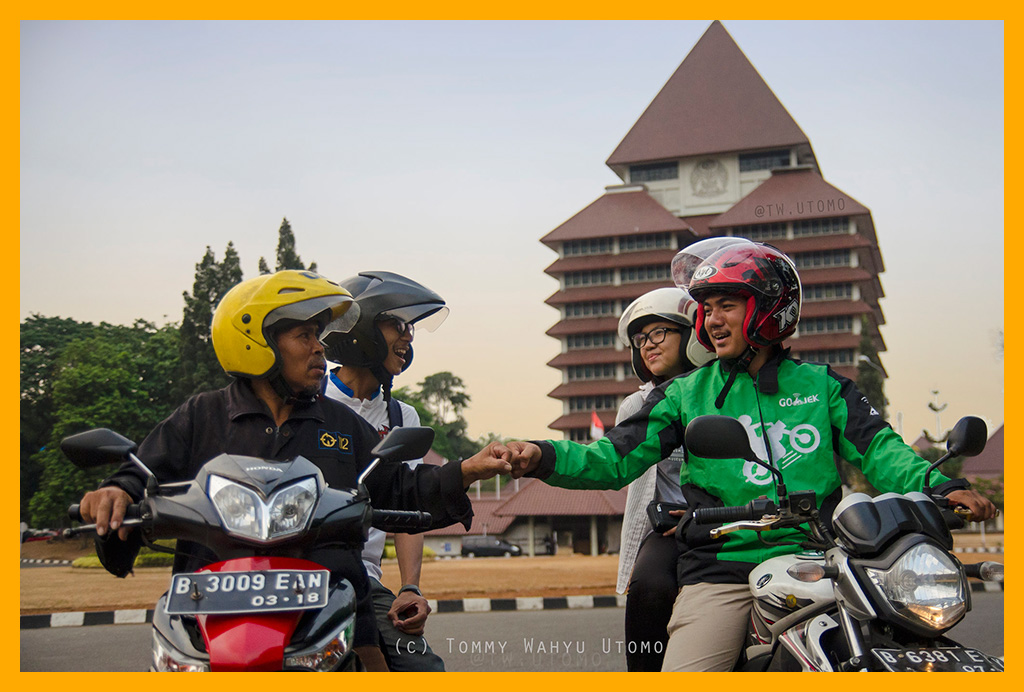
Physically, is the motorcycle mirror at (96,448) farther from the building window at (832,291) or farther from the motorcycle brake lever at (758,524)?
the building window at (832,291)

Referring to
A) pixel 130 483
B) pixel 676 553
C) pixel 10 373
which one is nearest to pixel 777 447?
pixel 676 553

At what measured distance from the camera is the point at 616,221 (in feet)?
202

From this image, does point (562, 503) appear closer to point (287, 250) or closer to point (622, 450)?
point (287, 250)

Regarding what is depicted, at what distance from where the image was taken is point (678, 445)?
3.36m

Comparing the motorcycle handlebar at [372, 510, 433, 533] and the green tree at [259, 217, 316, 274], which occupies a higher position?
the green tree at [259, 217, 316, 274]

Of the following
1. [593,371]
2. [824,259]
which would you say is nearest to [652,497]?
[824,259]

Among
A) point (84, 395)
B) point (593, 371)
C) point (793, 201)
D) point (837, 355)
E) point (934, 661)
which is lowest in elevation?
point (934, 661)

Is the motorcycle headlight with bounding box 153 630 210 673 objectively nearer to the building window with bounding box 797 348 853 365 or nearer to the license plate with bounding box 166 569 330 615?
the license plate with bounding box 166 569 330 615

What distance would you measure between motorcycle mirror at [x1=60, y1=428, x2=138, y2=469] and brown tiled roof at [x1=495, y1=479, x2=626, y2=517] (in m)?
43.5

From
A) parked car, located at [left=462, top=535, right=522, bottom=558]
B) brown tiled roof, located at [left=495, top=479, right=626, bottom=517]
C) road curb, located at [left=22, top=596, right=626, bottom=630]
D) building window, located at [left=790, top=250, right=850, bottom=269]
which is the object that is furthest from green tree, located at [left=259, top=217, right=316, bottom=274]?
building window, located at [left=790, top=250, right=850, bottom=269]

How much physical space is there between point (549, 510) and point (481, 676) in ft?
147

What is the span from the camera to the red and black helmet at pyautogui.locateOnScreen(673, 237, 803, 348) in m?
3.30

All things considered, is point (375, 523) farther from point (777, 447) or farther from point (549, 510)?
point (549, 510)

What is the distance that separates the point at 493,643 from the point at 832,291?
54504 mm
